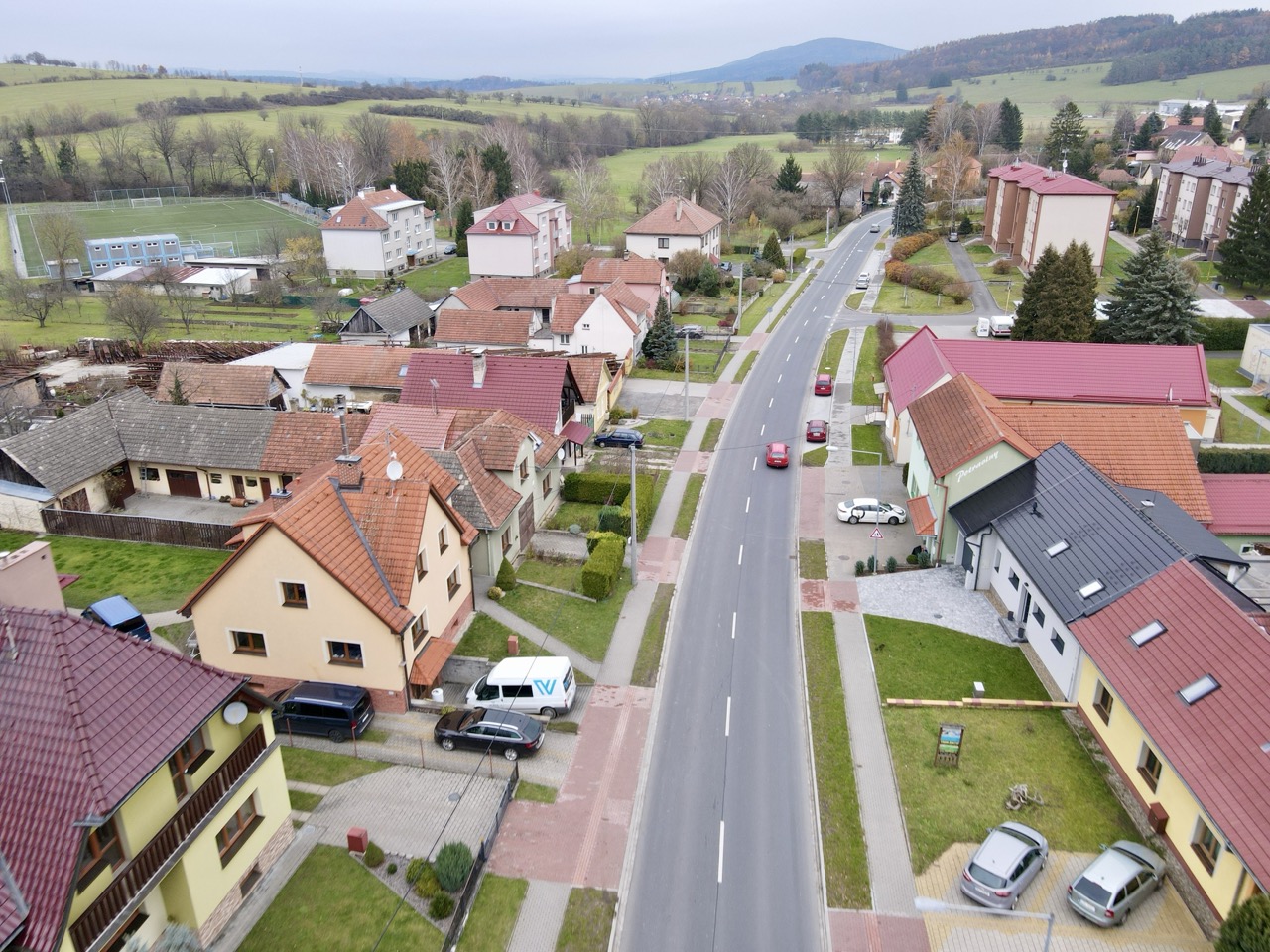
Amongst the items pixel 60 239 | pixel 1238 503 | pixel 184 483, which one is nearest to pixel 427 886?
pixel 184 483

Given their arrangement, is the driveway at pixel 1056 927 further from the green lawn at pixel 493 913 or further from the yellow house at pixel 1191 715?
the green lawn at pixel 493 913

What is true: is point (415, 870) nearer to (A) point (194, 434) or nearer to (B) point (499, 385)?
(B) point (499, 385)

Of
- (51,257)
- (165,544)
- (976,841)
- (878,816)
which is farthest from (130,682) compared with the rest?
(51,257)

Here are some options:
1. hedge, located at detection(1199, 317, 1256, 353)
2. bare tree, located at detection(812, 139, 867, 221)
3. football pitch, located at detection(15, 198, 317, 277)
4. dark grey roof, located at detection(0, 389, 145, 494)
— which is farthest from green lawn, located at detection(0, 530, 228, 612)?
bare tree, located at detection(812, 139, 867, 221)

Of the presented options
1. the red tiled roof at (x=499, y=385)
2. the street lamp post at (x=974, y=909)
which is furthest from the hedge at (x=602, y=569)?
the street lamp post at (x=974, y=909)

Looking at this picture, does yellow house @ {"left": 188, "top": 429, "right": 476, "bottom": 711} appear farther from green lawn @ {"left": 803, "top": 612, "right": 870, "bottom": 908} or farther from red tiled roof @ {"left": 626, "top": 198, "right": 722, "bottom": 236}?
red tiled roof @ {"left": 626, "top": 198, "right": 722, "bottom": 236}
